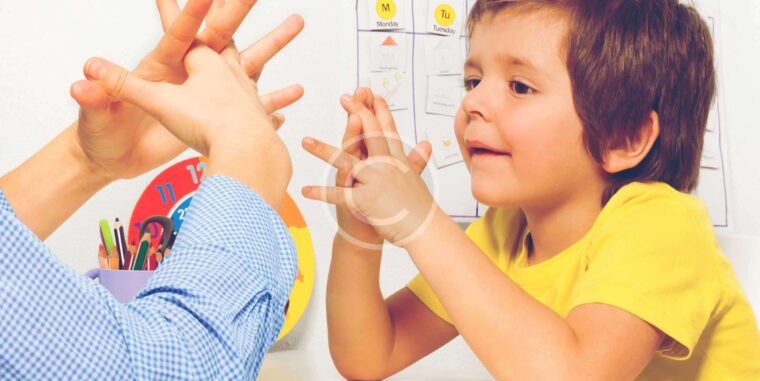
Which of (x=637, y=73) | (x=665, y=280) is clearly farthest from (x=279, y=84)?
(x=665, y=280)

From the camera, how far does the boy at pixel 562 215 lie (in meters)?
0.67

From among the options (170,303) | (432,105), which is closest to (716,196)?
(432,105)

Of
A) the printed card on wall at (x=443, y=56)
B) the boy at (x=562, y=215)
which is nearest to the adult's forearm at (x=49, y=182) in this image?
the boy at (x=562, y=215)

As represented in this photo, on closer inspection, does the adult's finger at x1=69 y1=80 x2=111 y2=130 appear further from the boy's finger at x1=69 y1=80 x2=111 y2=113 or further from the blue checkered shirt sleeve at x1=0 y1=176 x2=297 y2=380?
the blue checkered shirt sleeve at x1=0 y1=176 x2=297 y2=380

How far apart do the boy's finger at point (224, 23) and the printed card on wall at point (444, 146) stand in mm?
528

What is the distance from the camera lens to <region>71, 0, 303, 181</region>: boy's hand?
63 centimetres

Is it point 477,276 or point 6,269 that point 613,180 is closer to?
point 477,276

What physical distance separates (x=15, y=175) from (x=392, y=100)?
55 centimetres

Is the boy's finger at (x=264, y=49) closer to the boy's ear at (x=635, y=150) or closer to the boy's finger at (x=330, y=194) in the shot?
the boy's finger at (x=330, y=194)

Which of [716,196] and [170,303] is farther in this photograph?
[716,196]

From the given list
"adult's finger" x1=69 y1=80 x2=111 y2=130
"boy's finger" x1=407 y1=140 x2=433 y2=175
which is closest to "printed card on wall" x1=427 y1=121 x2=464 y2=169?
"boy's finger" x1=407 y1=140 x2=433 y2=175

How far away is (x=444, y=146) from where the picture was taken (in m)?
1.16

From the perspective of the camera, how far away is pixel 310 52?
1088 mm

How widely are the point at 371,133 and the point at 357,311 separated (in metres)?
0.23
